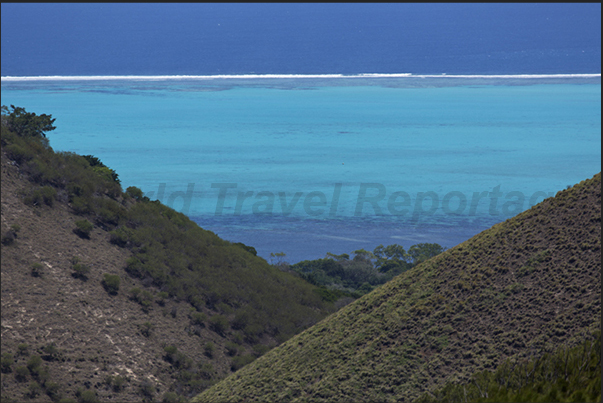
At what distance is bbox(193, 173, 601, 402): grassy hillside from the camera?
34.8 feet

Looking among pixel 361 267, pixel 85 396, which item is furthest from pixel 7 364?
pixel 361 267

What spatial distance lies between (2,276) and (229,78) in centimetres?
9229

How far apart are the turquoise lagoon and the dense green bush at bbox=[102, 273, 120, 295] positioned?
1808cm

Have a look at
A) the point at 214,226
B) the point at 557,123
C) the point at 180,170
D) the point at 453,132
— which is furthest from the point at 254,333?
the point at 557,123

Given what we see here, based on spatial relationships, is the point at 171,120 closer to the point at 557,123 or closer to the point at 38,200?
the point at 557,123

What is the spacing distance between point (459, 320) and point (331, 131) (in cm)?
5556

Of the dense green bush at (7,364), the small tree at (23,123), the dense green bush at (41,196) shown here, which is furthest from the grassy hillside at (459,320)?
the small tree at (23,123)

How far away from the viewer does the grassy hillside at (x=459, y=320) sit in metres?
10.6

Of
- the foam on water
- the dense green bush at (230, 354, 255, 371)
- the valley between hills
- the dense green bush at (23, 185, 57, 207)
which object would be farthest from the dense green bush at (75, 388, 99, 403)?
the foam on water

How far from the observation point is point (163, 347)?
51.6ft

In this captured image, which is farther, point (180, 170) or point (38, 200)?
point (180, 170)

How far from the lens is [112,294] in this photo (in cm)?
1653

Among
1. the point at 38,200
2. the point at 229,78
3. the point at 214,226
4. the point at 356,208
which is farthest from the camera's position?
the point at 229,78

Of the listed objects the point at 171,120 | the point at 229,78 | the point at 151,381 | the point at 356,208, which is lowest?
the point at 151,381
